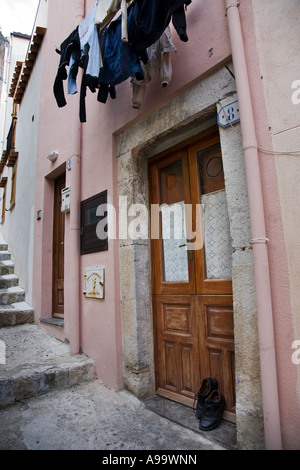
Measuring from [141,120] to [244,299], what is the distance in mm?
1941

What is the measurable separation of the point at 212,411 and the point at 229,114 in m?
2.17

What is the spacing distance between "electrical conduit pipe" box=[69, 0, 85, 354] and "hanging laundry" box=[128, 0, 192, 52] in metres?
1.76

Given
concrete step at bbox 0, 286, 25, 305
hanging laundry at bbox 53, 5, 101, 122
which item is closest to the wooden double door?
hanging laundry at bbox 53, 5, 101, 122

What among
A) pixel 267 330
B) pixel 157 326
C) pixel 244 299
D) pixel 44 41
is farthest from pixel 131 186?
pixel 44 41

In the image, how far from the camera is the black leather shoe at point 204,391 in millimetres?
2221

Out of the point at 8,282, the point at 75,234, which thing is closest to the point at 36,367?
the point at 75,234

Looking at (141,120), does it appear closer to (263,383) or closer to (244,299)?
(244,299)

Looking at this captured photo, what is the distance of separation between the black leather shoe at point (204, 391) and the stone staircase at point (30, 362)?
4.14 feet

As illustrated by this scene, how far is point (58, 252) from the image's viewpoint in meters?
4.59

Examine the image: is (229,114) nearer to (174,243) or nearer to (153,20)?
(153,20)

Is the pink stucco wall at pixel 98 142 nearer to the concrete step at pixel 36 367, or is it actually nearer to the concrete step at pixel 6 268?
the concrete step at pixel 36 367

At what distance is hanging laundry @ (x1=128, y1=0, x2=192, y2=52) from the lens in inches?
77.2

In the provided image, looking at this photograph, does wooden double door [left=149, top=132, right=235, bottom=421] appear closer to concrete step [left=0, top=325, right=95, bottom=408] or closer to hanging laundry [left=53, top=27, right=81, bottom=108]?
concrete step [left=0, top=325, right=95, bottom=408]

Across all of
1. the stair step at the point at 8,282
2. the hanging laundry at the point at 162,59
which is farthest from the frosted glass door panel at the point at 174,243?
Result: the stair step at the point at 8,282
